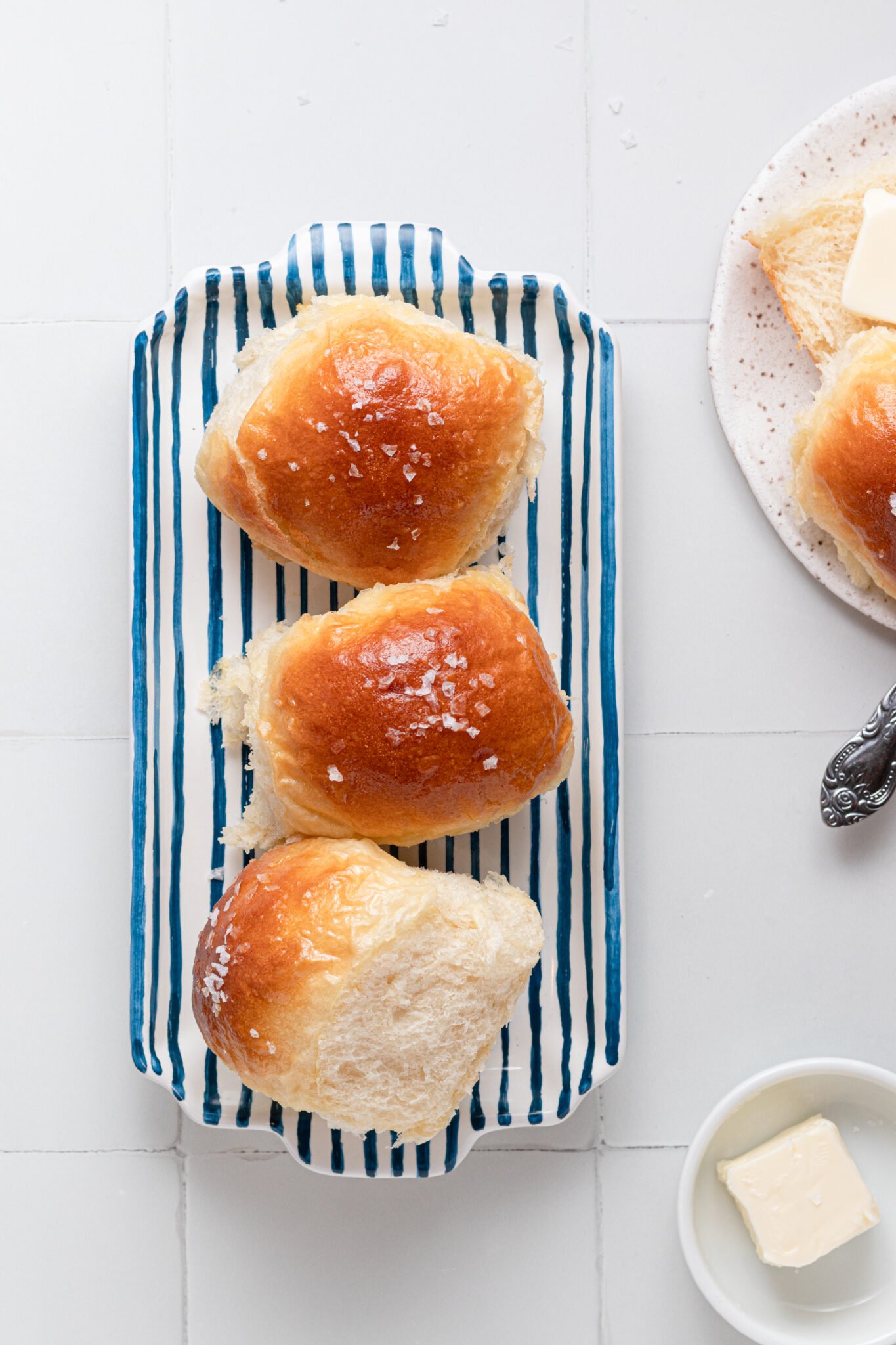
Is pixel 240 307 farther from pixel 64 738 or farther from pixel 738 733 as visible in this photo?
pixel 738 733

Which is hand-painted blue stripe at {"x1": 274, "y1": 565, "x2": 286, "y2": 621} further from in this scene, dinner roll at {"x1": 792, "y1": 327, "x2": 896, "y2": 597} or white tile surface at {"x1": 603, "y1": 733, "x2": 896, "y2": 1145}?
dinner roll at {"x1": 792, "y1": 327, "x2": 896, "y2": 597}

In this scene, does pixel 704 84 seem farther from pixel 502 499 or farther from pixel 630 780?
pixel 630 780

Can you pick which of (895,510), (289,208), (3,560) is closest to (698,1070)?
(895,510)

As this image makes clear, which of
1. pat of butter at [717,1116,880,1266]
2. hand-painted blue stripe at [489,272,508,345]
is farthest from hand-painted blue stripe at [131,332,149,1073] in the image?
pat of butter at [717,1116,880,1266]

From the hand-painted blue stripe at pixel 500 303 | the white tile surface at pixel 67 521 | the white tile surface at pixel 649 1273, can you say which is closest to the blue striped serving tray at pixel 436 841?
the hand-painted blue stripe at pixel 500 303

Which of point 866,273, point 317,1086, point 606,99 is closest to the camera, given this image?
point 317,1086
